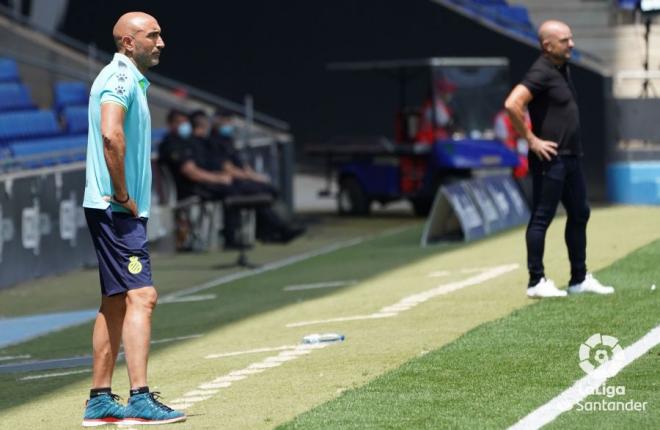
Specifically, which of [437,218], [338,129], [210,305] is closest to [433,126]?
[437,218]

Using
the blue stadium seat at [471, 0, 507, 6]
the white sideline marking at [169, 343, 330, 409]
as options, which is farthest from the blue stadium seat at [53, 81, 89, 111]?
the white sideline marking at [169, 343, 330, 409]

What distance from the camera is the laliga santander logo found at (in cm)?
807

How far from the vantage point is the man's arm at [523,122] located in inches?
403

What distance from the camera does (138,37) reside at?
23.9ft

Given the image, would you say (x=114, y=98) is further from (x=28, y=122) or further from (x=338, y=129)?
(x=338, y=129)

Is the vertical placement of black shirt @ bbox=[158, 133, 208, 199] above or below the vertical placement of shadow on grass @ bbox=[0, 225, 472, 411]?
above

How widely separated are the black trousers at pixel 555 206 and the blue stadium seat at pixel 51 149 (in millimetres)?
7358

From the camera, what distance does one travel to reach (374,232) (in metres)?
20.2

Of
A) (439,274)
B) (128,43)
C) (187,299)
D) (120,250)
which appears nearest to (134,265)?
(120,250)

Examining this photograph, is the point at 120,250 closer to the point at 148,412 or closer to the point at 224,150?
the point at 148,412

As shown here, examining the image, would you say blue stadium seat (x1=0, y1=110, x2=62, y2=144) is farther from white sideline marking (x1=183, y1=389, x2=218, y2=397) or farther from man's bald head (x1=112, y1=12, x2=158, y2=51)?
man's bald head (x1=112, y1=12, x2=158, y2=51)

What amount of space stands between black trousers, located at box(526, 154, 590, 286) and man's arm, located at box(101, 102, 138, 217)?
3.97m

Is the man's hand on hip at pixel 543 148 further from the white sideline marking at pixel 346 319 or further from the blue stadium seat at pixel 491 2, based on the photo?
the blue stadium seat at pixel 491 2

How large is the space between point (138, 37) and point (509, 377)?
248 cm
